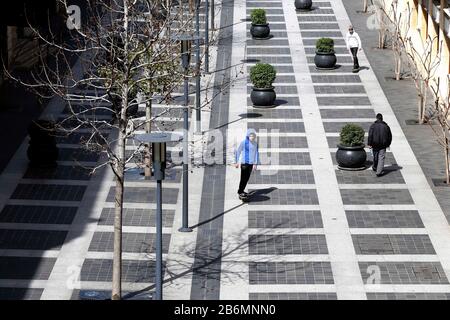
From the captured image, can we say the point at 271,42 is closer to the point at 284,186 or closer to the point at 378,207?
the point at 284,186

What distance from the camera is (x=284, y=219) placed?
27.2 m

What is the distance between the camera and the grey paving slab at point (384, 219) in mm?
26688

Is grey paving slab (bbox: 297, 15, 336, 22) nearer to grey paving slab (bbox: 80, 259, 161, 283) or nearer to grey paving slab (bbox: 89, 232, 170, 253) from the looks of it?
grey paving slab (bbox: 89, 232, 170, 253)

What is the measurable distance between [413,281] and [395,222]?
3419 mm

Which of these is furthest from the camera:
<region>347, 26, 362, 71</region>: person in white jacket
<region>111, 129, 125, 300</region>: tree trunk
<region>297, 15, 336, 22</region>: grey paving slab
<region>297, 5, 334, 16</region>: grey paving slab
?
<region>297, 5, 334, 16</region>: grey paving slab

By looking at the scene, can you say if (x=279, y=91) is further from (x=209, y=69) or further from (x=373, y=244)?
(x=373, y=244)

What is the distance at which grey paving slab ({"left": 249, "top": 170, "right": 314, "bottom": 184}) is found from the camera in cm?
2984

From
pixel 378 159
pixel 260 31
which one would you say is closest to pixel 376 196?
pixel 378 159

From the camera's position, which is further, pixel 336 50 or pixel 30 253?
pixel 336 50

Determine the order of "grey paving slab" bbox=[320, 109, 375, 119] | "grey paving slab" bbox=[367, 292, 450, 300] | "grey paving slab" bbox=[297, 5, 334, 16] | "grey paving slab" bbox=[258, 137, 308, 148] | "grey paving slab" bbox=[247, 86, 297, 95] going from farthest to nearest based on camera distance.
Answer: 1. "grey paving slab" bbox=[297, 5, 334, 16]
2. "grey paving slab" bbox=[247, 86, 297, 95]
3. "grey paving slab" bbox=[320, 109, 375, 119]
4. "grey paving slab" bbox=[258, 137, 308, 148]
5. "grey paving slab" bbox=[367, 292, 450, 300]

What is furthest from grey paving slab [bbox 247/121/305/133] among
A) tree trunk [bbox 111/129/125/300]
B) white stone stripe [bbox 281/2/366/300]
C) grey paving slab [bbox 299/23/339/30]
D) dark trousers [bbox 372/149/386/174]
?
grey paving slab [bbox 299/23/339/30]

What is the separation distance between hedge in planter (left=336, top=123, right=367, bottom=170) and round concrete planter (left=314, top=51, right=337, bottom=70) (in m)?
11.2

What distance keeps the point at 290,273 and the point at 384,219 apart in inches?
152
